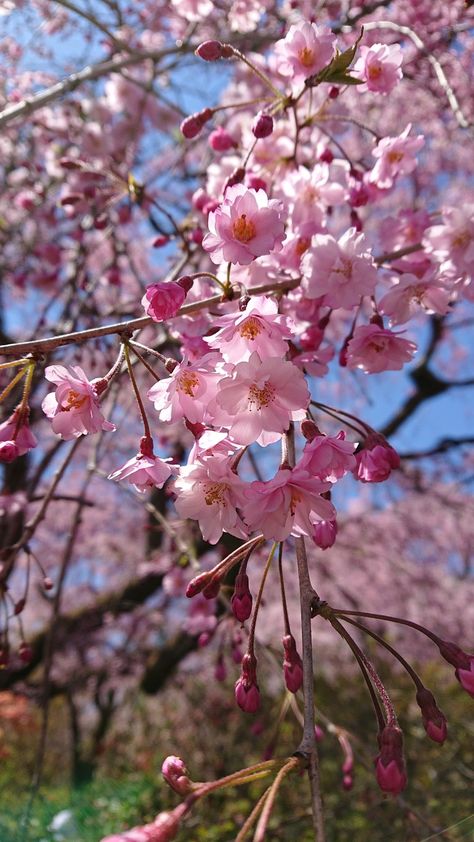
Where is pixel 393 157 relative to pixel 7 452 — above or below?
above

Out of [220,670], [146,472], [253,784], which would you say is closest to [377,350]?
[146,472]

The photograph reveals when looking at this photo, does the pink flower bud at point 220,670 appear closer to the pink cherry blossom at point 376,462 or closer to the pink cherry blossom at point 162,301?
the pink cherry blossom at point 376,462

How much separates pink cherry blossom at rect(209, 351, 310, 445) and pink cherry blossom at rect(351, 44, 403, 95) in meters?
0.92

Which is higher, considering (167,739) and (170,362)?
(170,362)

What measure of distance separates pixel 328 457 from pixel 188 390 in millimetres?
243

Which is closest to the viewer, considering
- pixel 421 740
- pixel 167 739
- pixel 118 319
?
pixel 118 319

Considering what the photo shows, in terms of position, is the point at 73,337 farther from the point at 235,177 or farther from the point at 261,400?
the point at 235,177

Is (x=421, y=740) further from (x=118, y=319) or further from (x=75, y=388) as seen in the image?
(x=75, y=388)

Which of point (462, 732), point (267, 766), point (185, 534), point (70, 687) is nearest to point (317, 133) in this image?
point (267, 766)

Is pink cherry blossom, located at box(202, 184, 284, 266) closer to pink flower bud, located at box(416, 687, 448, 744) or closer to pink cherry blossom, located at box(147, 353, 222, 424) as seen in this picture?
pink cherry blossom, located at box(147, 353, 222, 424)

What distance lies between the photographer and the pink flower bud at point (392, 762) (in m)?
0.76

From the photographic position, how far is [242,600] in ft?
3.11

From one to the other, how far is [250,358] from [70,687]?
538 cm

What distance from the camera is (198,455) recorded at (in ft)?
3.17
